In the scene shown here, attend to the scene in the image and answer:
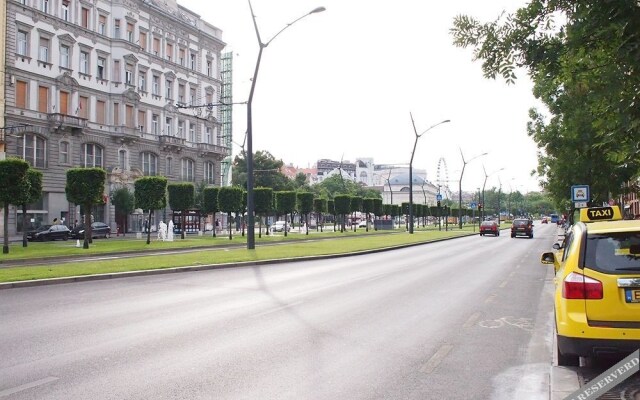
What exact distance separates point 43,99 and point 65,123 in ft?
8.18

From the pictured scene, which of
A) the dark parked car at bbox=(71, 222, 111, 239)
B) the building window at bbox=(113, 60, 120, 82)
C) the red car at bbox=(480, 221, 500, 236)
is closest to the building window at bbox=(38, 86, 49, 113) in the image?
the building window at bbox=(113, 60, 120, 82)

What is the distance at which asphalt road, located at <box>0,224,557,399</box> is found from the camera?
5426mm

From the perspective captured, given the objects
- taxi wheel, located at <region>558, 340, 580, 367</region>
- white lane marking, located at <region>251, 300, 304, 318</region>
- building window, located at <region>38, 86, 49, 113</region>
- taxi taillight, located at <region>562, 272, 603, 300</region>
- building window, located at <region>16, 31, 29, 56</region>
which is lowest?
white lane marking, located at <region>251, 300, 304, 318</region>

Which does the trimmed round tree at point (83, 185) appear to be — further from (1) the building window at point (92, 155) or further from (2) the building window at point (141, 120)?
(2) the building window at point (141, 120)

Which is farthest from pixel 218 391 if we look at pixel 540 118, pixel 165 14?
pixel 165 14

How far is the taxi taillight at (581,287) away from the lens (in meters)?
5.59

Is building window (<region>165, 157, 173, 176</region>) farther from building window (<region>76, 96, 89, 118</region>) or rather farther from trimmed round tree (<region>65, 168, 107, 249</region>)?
trimmed round tree (<region>65, 168, 107, 249</region>)

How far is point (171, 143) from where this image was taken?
200 feet

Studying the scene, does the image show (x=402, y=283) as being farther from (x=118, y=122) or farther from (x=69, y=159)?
(x=118, y=122)

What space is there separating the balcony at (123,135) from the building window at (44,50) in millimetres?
9034

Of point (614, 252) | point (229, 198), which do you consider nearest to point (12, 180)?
point (229, 198)

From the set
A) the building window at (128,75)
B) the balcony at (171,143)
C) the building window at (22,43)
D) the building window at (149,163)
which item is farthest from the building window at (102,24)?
the building window at (149,163)

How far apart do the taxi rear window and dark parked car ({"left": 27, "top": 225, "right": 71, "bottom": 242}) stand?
140 ft

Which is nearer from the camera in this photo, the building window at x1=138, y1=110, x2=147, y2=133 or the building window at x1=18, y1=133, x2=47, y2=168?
the building window at x1=18, y1=133, x2=47, y2=168
